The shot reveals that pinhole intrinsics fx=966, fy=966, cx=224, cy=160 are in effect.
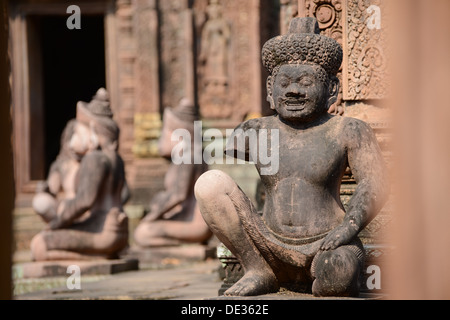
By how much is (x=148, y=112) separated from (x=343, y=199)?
8.69 m

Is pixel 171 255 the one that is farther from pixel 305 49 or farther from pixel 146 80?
pixel 305 49

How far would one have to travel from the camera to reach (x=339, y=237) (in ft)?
15.8

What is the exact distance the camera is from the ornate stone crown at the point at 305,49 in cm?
505

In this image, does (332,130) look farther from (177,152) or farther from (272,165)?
(177,152)

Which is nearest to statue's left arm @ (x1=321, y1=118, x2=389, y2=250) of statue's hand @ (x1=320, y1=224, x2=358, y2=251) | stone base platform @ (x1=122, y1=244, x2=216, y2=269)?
statue's hand @ (x1=320, y1=224, x2=358, y2=251)

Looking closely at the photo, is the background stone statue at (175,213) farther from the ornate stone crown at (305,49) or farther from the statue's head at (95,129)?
the ornate stone crown at (305,49)

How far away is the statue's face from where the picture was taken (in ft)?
16.6

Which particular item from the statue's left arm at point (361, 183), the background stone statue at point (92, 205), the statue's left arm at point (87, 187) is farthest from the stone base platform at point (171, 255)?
the statue's left arm at point (361, 183)

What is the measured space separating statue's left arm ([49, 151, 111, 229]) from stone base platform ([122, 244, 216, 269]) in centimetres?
141

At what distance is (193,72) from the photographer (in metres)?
14.7

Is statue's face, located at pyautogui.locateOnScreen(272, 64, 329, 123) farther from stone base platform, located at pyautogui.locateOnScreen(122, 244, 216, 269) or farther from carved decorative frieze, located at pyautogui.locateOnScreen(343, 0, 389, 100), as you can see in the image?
stone base platform, located at pyautogui.locateOnScreen(122, 244, 216, 269)

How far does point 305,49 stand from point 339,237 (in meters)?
1.00
